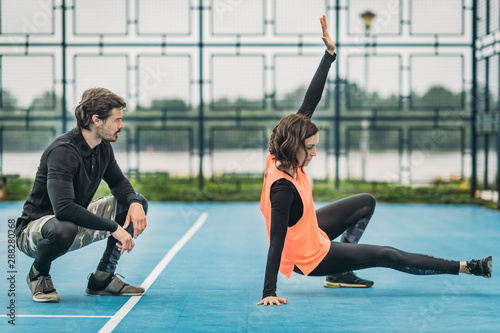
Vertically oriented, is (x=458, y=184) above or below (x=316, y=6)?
below

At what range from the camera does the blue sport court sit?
10.4 ft

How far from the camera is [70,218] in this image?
3326 millimetres

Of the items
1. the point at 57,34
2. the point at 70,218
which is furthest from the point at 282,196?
the point at 57,34

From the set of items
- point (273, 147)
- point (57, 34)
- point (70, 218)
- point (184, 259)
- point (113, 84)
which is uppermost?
point (57, 34)

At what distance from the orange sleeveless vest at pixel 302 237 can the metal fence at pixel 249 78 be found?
6.46m

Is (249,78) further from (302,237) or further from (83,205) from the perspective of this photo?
(302,237)

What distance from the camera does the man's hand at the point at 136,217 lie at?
11.6 ft

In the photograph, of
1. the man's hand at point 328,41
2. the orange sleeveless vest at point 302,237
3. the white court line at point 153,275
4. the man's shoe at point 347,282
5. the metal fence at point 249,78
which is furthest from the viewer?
the metal fence at point 249,78

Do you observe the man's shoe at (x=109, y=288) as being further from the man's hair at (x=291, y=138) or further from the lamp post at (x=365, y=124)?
the lamp post at (x=365, y=124)

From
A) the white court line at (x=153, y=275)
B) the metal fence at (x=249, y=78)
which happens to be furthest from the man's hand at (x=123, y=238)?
the metal fence at (x=249, y=78)

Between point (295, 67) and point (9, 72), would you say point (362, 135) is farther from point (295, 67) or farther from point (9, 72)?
point (9, 72)

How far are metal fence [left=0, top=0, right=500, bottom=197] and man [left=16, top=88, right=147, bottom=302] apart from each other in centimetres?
628

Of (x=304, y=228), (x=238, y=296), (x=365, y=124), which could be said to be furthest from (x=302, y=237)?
(x=365, y=124)

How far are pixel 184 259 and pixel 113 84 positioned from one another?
5.62 meters
